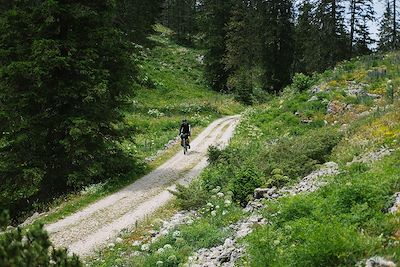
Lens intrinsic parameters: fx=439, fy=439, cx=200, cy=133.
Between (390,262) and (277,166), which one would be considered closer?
(390,262)

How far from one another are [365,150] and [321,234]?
265 inches

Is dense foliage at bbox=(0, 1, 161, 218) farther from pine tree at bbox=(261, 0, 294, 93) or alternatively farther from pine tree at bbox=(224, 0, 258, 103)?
pine tree at bbox=(261, 0, 294, 93)

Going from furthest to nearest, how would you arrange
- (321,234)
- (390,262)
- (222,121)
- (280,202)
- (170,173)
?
(222,121), (170,173), (280,202), (321,234), (390,262)

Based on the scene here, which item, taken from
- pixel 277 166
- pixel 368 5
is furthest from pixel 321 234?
pixel 368 5

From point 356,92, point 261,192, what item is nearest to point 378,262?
point 261,192

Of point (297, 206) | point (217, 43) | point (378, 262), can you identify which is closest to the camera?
point (378, 262)

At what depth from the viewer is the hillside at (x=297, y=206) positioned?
7.69 m

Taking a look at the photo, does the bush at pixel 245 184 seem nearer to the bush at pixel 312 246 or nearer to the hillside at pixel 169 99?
the bush at pixel 312 246

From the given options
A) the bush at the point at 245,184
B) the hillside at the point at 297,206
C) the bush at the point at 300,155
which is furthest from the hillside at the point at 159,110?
the bush at the point at 300,155

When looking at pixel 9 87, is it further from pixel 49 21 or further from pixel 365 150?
pixel 365 150

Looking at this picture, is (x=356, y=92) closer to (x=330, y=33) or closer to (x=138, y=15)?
(x=330, y=33)

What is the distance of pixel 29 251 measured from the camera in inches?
231

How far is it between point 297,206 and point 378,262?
294cm

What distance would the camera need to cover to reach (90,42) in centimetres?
2022
